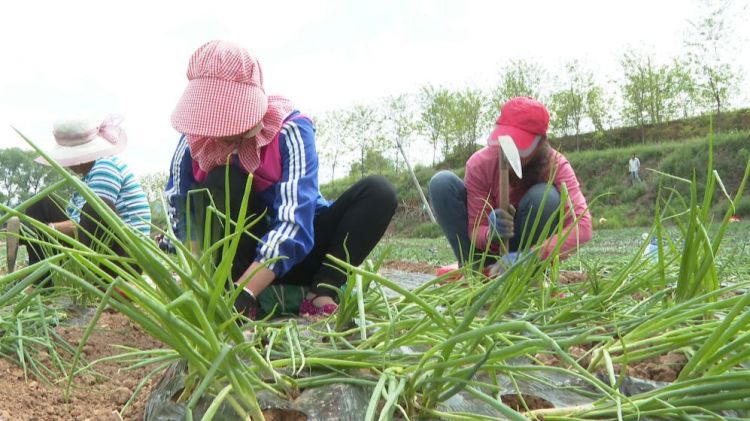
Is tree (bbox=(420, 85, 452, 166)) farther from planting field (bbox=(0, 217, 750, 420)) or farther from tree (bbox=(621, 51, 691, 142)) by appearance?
planting field (bbox=(0, 217, 750, 420))

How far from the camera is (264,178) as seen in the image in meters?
2.19

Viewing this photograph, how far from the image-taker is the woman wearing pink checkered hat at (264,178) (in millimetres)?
1841

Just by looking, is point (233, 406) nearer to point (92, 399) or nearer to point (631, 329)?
point (92, 399)

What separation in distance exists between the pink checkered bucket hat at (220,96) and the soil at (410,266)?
13.9ft

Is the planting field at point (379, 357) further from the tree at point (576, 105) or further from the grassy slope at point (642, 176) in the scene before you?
the tree at point (576, 105)

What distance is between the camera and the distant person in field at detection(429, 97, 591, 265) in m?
2.57

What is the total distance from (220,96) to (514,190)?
5.22 feet

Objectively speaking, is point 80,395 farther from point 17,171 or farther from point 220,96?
point 17,171

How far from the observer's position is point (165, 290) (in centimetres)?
75

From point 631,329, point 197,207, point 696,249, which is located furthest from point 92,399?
point 696,249

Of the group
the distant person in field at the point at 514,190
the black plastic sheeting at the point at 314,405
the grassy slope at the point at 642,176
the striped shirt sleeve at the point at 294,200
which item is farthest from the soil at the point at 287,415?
the grassy slope at the point at 642,176

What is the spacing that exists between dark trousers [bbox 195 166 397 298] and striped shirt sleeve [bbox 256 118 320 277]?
6.1 inches

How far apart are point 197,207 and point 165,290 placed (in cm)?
30

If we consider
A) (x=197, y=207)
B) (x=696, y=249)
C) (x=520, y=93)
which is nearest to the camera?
(x=197, y=207)
